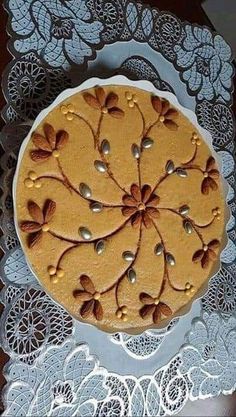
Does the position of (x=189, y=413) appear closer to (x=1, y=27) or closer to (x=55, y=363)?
(x=55, y=363)

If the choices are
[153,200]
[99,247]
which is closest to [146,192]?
[153,200]

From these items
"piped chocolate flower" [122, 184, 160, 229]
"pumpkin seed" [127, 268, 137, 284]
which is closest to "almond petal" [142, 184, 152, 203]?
"piped chocolate flower" [122, 184, 160, 229]

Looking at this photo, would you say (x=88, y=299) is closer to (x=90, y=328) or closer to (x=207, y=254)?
(x=90, y=328)

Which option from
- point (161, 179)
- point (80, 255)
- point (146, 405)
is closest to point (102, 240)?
point (80, 255)

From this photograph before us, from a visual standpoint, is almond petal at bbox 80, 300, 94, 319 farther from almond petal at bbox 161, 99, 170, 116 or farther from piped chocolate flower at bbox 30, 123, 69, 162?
almond petal at bbox 161, 99, 170, 116

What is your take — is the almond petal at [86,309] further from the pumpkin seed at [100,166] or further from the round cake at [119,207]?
the pumpkin seed at [100,166]

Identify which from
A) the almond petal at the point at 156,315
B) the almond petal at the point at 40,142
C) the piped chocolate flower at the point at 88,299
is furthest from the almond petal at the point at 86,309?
the almond petal at the point at 40,142
